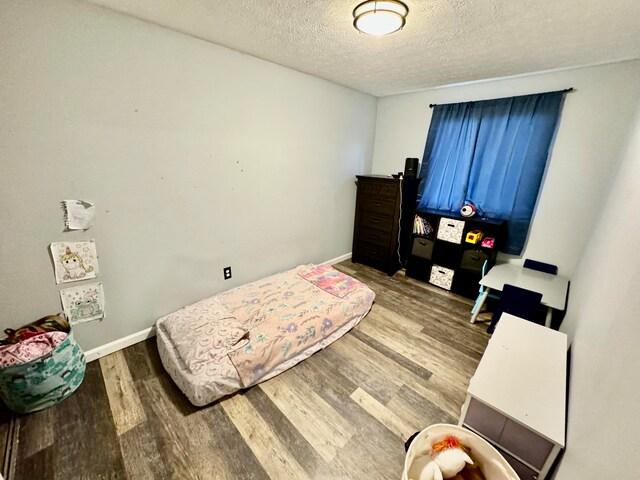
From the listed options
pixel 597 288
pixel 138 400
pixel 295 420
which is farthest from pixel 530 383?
pixel 138 400

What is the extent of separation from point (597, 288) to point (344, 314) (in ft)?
5.22

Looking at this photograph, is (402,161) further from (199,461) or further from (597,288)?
(199,461)

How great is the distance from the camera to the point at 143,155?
1.76m

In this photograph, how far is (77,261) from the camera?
1639 mm

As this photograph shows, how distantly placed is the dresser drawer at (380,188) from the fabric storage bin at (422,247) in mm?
636

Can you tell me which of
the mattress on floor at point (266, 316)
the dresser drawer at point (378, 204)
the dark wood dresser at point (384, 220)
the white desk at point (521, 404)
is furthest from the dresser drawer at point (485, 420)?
the dresser drawer at point (378, 204)

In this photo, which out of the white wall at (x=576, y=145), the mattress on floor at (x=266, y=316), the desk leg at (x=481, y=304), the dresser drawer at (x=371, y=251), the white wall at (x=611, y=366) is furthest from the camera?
the dresser drawer at (x=371, y=251)

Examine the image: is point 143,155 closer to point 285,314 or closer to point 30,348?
point 30,348

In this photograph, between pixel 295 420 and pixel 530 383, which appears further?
pixel 295 420

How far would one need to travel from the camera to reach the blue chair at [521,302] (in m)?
2.08

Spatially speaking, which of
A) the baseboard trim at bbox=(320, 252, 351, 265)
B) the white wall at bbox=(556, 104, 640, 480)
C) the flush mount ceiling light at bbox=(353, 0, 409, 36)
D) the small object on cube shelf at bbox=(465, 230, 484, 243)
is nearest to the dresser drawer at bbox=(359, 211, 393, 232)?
the baseboard trim at bbox=(320, 252, 351, 265)

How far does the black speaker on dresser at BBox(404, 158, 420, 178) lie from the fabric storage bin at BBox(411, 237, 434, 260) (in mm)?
794

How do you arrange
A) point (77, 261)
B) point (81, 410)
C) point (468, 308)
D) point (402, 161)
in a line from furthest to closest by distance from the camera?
point (402, 161) < point (468, 308) < point (77, 261) < point (81, 410)

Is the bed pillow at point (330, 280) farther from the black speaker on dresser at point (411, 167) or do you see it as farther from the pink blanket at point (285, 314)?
the black speaker on dresser at point (411, 167)
